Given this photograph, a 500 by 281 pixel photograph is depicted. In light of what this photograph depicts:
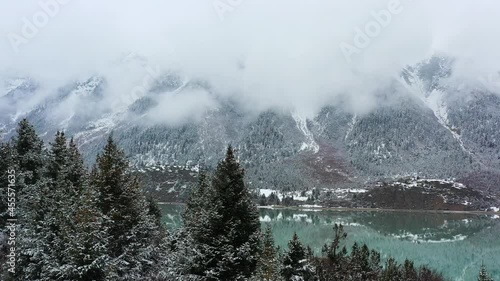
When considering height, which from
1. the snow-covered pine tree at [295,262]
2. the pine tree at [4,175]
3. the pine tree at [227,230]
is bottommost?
the snow-covered pine tree at [295,262]

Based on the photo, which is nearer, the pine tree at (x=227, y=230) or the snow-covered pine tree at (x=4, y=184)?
the pine tree at (x=227, y=230)

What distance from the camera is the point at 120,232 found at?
26344mm

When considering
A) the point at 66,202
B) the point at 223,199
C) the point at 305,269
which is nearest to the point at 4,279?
the point at 66,202

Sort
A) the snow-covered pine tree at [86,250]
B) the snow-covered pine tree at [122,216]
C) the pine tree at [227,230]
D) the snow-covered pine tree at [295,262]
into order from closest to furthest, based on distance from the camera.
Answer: the pine tree at [227,230], the snow-covered pine tree at [86,250], the snow-covered pine tree at [122,216], the snow-covered pine tree at [295,262]

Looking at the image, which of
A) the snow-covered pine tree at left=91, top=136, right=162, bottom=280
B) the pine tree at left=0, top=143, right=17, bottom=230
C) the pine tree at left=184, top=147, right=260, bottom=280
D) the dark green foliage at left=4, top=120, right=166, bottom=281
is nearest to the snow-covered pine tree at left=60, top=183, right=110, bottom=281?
the dark green foliage at left=4, top=120, right=166, bottom=281

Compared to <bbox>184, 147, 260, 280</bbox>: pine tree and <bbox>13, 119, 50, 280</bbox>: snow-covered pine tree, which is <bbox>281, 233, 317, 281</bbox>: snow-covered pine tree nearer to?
<bbox>184, 147, 260, 280</bbox>: pine tree

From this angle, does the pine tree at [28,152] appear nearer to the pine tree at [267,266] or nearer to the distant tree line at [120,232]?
the distant tree line at [120,232]

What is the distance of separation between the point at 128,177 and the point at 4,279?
9.46 m

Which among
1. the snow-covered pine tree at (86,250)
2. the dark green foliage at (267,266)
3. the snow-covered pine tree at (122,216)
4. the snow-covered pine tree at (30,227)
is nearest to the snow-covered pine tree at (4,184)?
the snow-covered pine tree at (30,227)

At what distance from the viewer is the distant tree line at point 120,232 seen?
20.9m

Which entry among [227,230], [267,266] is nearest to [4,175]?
[227,230]

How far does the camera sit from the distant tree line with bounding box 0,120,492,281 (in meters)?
20.9

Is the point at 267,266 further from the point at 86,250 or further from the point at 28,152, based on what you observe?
the point at 28,152

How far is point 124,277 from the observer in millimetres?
25109
